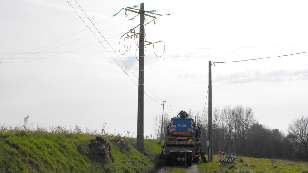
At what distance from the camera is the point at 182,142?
3369cm

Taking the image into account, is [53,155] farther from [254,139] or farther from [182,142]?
[254,139]

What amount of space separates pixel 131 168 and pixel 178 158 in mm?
9556

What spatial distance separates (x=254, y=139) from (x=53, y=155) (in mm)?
96953

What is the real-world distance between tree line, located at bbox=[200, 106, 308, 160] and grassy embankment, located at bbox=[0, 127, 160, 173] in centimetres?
7229

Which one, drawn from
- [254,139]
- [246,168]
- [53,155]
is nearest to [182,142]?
[246,168]

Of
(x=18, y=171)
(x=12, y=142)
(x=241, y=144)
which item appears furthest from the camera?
(x=241, y=144)

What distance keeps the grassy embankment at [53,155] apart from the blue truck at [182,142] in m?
6.80

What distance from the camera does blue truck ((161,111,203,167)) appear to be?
3234 centimetres

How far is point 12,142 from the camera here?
15.5 meters

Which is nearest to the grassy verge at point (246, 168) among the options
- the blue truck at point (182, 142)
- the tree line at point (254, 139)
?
the blue truck at point (182, 142)

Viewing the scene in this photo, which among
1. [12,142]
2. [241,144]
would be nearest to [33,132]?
[12,142]

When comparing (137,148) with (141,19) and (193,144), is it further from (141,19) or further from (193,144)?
(141,19)

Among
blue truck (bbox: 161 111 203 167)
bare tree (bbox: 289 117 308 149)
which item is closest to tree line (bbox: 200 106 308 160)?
bare tree (bbox: 289 117 308 149)

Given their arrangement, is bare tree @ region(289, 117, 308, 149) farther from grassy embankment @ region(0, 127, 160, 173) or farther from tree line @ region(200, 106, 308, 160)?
grassy embankment @ region(0, 127, 160, 173)
